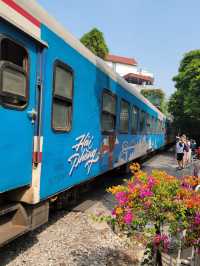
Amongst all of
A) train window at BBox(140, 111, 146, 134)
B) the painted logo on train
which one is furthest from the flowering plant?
train window at BBox(140, 111, 146, 134)

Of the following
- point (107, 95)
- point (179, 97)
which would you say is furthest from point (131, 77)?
point (107, 95)

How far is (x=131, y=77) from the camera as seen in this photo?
97.0 metres

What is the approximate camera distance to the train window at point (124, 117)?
971cm

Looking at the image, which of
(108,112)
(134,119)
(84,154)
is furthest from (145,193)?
(134,119)

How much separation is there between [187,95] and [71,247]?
2385 centimetres

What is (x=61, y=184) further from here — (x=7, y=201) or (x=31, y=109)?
(x=31, y=109)

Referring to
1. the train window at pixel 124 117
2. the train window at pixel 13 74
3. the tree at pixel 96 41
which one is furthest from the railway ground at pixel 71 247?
the tree at pixel 96 41

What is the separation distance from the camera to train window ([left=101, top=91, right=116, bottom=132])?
25.8 feet

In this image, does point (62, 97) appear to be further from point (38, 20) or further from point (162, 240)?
point (162, 240)

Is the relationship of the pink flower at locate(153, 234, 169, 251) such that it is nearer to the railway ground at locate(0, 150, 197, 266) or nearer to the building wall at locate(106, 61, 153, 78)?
the railway ground at locate(0, 150, 197, 266)

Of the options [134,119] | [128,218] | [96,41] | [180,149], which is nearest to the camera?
[128,218]

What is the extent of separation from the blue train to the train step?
0.04 ft

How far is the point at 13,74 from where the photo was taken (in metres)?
4.20

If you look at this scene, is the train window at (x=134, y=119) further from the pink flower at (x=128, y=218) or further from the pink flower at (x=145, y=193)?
the pink flower at (x=128, y=218)
